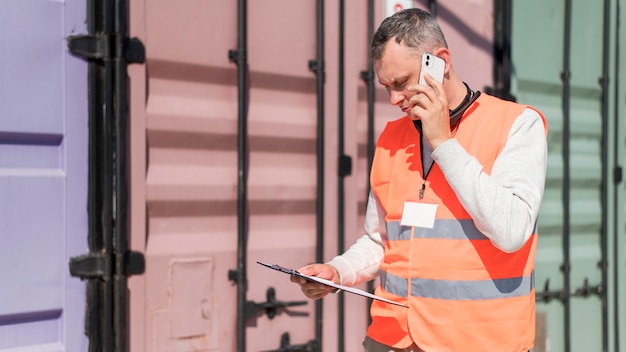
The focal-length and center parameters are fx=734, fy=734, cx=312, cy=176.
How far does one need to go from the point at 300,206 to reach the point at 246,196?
0.94 feet

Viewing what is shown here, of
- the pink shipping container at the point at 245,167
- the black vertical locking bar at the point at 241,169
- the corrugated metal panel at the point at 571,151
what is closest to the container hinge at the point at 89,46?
the pink shipping container at the point at 245,167

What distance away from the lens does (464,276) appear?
74.3 inches

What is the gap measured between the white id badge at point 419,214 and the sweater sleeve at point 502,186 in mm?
162

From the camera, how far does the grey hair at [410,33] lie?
1.88 meters

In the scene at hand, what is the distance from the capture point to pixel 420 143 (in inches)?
80.3

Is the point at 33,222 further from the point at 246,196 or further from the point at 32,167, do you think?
the point at 246,196

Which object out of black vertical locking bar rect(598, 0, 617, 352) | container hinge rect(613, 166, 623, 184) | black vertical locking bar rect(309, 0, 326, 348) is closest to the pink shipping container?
black vertical locking bar rect(309, 0, 326, 348)

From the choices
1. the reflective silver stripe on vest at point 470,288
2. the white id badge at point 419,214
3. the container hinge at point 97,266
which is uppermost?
the white id badge at point 419,214

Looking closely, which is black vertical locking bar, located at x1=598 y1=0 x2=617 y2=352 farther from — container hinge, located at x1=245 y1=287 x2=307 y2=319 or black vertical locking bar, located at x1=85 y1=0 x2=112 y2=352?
black vertical locking bar, located at x1=85 y1=0 x2=112 y2=352

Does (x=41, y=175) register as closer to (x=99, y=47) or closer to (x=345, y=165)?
(x=99, y=47)

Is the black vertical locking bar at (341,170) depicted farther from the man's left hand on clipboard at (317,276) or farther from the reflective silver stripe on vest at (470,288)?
the reflective silver stripe on vest at (470,288)

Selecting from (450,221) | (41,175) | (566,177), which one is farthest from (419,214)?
(566,177)

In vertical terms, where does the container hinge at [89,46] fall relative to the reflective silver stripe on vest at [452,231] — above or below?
above

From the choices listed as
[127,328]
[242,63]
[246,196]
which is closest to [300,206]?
[246,196]
